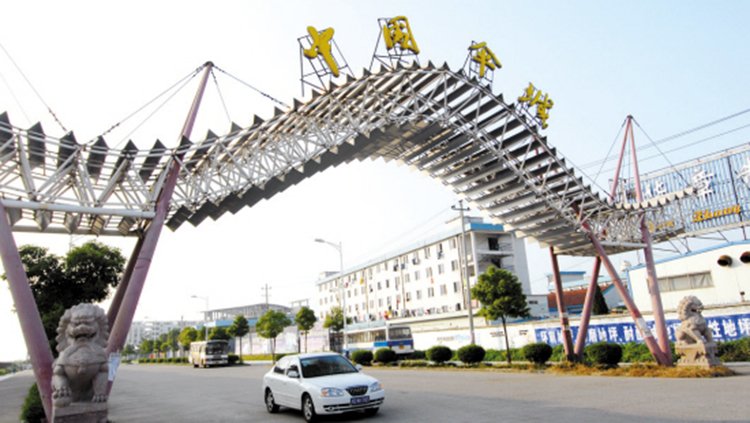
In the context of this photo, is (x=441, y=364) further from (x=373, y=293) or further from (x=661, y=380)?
(x=373, y=293)

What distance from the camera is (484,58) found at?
18.6 metres

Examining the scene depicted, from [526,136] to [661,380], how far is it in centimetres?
895

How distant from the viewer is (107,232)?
15.0 m

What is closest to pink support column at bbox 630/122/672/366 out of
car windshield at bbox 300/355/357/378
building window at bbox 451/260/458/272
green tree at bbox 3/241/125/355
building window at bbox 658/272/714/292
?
building window at bbox 658/272/714/292

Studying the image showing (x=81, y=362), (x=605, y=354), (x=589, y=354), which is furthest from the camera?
(x=589, y=354)

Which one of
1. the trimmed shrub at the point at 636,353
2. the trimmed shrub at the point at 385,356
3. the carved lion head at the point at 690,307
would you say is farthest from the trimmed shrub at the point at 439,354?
the carved lion head at the point at 690,307

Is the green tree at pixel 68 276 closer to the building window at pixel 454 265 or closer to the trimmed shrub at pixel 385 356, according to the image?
the trimmed shrub at pixel 385 356

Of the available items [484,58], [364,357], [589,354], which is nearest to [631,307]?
[589,354]

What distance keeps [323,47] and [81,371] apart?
1038cm

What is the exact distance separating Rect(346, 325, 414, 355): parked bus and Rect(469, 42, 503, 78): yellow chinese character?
75.5 ft

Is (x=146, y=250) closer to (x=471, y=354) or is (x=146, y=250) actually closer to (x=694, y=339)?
(x=694, y=339)

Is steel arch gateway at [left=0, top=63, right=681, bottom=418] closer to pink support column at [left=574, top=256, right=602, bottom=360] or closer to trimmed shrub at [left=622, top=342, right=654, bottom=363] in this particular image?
pink support column at [left=574, top=256, right=602, bottom=360]

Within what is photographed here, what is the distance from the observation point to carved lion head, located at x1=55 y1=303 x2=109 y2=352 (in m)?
10.2

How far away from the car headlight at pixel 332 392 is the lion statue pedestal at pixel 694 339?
41.0 ft
